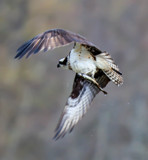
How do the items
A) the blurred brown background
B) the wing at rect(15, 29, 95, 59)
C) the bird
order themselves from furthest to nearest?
the blurred brown background → the bird → the wing at rect(15, 29, 95, 59)

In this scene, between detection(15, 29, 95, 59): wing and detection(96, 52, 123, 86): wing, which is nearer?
detection(15, 29, 95, 59): wing

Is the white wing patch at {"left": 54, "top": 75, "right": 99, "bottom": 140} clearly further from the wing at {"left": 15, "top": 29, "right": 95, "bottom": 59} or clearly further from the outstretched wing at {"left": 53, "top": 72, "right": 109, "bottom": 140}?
the wing at {"left": 15, "top": 29, "right": 95, "bottom": 59}

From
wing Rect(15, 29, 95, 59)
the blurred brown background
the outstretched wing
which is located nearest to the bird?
the outstretched wing

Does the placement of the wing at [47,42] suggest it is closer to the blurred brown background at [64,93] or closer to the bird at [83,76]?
the bird at [83,76]

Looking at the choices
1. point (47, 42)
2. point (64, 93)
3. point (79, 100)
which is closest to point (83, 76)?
point (79, 100)

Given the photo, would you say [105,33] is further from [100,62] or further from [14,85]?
[100,62]

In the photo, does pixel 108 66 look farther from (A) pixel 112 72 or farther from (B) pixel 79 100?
(B) pixel 79 100

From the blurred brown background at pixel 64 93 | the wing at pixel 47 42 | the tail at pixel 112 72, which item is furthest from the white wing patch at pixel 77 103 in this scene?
the blurred brown background at pixel 64 93
